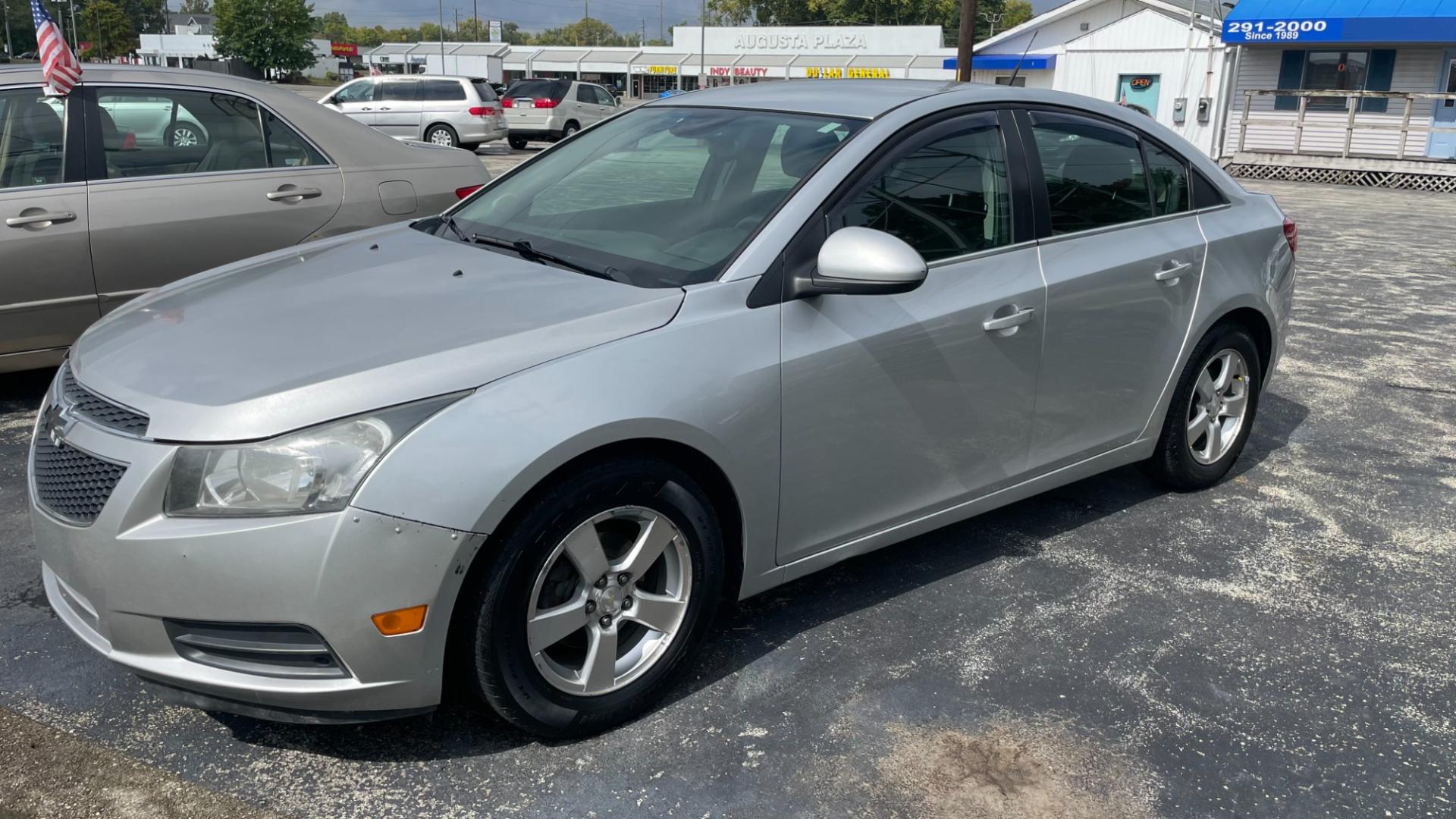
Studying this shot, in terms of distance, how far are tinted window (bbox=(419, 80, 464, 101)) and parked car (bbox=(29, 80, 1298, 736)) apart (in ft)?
69.3

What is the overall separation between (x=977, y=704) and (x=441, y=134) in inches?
902

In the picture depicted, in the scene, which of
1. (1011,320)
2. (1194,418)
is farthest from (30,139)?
(1194,418)

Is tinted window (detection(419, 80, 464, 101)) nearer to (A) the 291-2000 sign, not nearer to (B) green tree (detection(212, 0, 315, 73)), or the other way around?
(A) the 291-2000 sign

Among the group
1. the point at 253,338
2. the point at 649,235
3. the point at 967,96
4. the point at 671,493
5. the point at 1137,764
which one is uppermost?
the point at 967,96

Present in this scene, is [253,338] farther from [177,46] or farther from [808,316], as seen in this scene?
[177,46]

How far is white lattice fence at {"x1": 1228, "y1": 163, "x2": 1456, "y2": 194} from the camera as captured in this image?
23.2 metres

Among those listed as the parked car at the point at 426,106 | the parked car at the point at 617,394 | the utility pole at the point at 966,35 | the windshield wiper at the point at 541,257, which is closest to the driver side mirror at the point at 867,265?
the parked car at the point at 617,394

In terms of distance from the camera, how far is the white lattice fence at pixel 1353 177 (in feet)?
76.1

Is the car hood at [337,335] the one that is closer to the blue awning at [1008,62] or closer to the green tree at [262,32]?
the blue awning at [1008,62]

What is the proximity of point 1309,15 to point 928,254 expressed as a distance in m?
27.9

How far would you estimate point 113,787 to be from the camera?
2.66 m

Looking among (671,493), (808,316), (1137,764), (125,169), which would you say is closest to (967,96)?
(808,316)

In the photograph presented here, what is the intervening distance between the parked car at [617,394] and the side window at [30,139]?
210 centimetres

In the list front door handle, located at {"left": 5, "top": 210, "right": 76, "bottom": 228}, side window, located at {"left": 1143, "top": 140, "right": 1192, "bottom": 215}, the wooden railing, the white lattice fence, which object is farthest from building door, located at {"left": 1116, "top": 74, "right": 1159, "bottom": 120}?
front door handle, located at {"left": 5, "top": 210, "right": 76, "bottom": 228}
